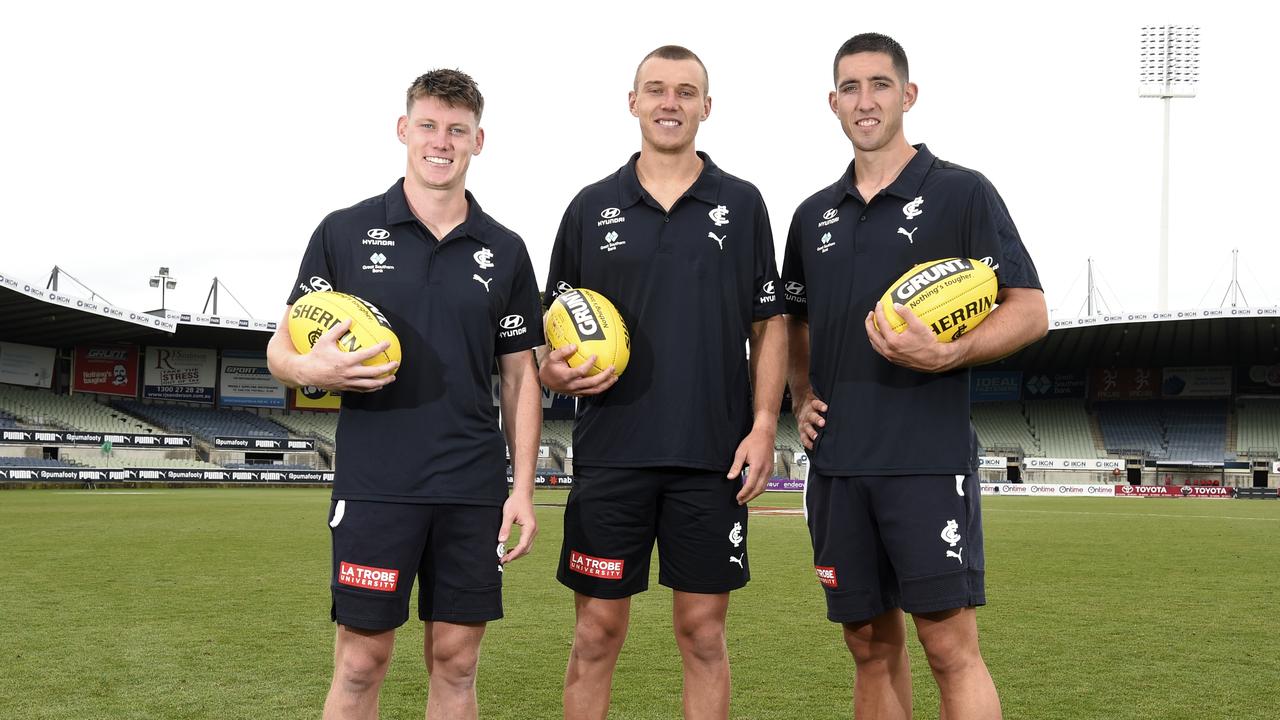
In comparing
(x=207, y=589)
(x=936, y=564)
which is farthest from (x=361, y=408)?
(x=207, y=589)

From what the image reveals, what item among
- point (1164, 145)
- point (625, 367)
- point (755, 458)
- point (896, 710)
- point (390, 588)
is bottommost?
point (896, 710)

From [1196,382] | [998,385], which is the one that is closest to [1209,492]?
[1196,382]

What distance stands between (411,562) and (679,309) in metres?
1.40

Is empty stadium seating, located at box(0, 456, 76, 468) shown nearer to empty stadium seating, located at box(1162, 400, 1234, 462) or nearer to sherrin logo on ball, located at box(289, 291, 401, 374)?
sherrin logo on ball, located at box(289, 291, 401, 374)

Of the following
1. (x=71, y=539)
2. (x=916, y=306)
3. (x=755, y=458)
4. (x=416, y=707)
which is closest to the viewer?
(x=916, y=306)

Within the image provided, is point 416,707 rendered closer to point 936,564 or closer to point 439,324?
point 439,324

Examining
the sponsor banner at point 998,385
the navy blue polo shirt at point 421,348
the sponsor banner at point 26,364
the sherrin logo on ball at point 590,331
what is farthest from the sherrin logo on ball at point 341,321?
the sponsor banner at point 998,385

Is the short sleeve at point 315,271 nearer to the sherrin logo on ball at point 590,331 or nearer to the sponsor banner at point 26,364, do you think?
the sherrin logo on ball at point 590,331

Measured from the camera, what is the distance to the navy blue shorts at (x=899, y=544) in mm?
3555

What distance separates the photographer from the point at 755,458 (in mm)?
3973

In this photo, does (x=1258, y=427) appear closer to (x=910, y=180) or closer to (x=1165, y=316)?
(x=1165, y=316)

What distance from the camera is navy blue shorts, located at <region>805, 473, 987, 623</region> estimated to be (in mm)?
3555

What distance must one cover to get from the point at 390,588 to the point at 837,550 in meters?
1.62

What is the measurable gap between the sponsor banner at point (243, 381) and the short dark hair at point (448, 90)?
50047 millimetres
